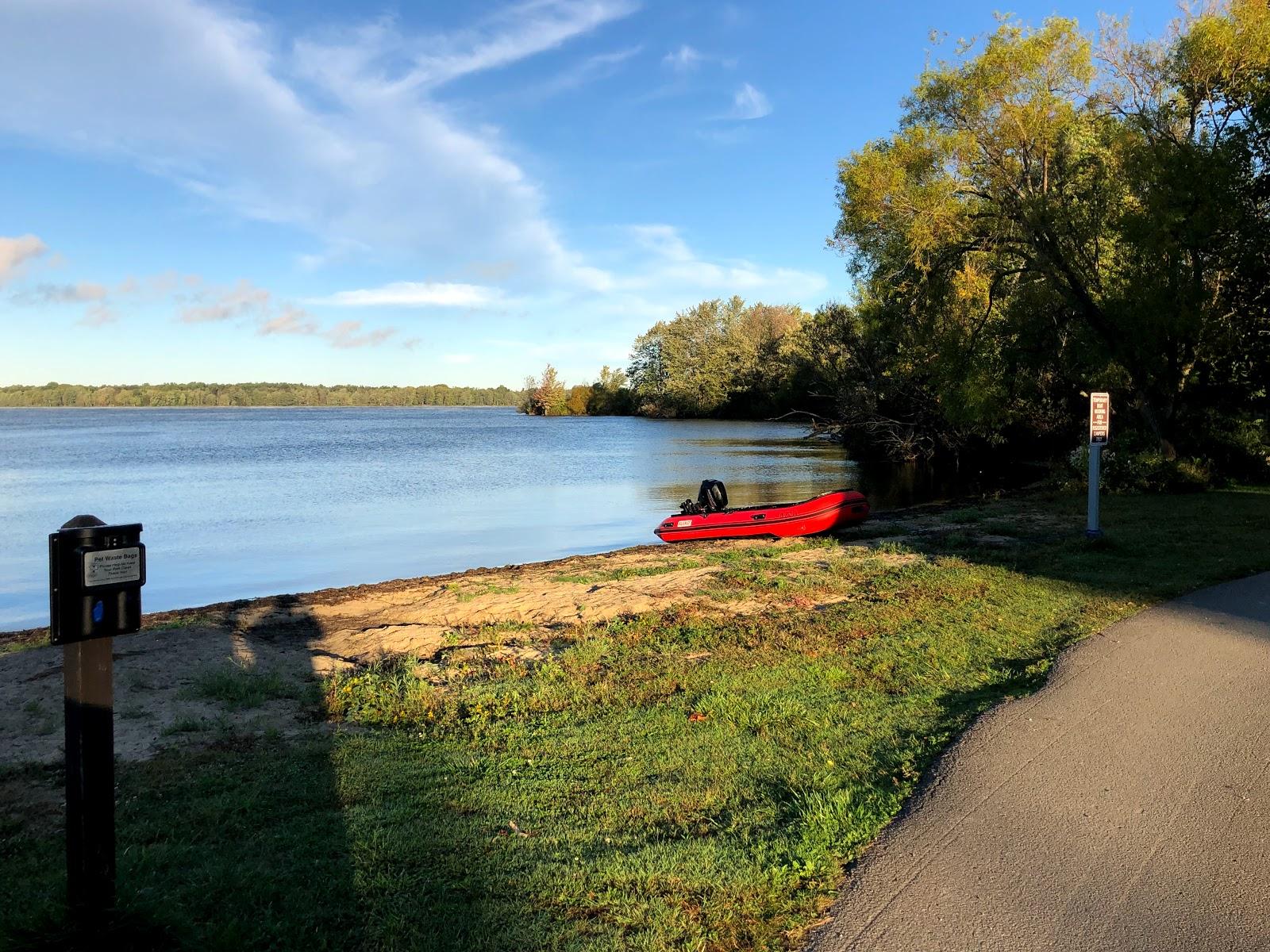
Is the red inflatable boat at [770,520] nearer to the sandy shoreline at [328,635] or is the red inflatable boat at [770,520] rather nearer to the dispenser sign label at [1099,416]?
the sandy shoreline at [328,635]

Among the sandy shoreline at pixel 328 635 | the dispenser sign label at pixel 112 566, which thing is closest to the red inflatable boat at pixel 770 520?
the sandy shoreline at pixel 328 635

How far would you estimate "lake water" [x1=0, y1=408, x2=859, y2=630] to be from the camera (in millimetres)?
17234

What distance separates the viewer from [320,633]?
9.92m

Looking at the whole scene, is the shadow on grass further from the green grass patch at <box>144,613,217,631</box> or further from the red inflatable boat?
the red inflatable boat

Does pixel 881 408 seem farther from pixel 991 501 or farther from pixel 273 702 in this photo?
pixel 273 702

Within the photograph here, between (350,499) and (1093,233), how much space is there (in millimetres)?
21637

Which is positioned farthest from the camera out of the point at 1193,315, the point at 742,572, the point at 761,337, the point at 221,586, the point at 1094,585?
A: the point at 761,337

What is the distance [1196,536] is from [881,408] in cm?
2634

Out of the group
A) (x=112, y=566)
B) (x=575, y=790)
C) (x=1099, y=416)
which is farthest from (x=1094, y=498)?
(x=112, y=566)

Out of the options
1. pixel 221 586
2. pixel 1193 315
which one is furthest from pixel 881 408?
pixel 221 586

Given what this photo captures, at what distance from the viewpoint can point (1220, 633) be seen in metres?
7.32

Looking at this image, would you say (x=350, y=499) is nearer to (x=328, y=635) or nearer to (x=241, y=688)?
(x=328, y=635)

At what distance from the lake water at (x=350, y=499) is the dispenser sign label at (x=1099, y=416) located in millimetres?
9642

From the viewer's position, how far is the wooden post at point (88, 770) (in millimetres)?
2885
